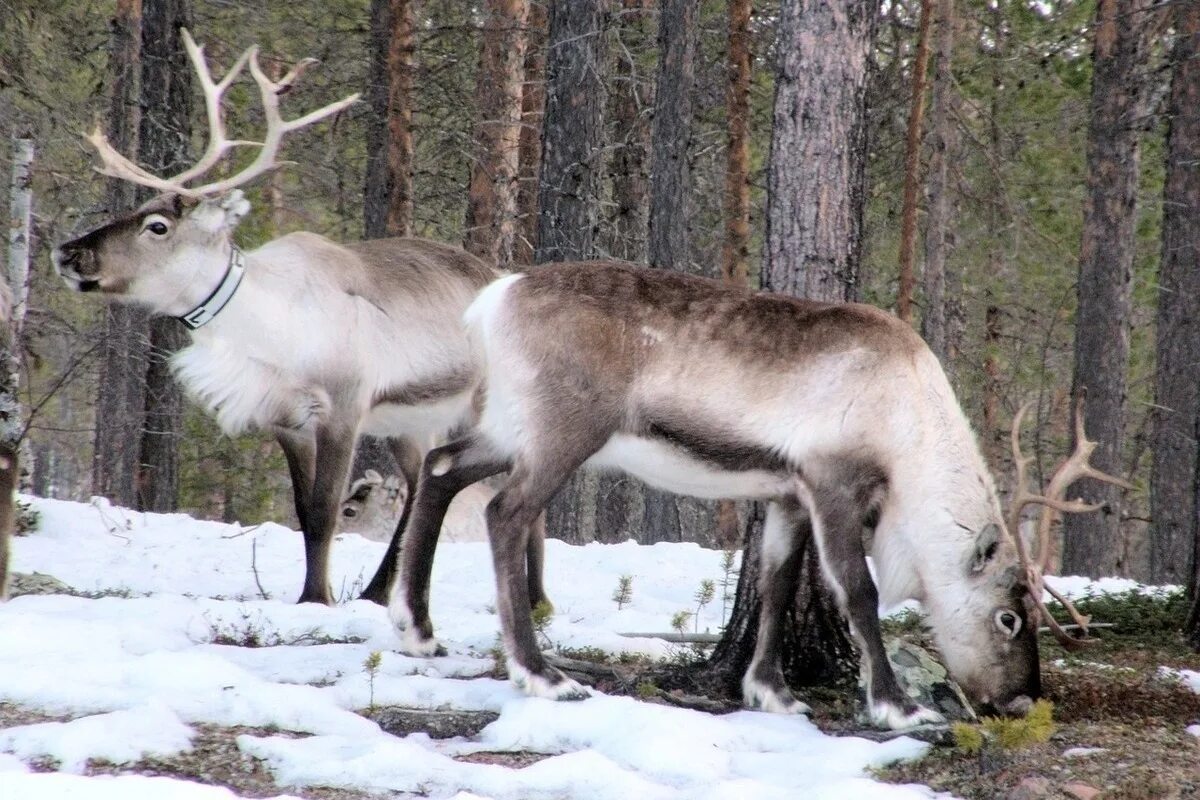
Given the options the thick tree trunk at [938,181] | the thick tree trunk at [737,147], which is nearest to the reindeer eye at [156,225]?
the thick tree trunk at [737,147]

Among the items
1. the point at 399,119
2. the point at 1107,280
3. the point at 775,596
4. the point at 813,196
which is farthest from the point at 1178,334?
the point at 775,596

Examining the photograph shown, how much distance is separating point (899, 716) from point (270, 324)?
3.87 meters

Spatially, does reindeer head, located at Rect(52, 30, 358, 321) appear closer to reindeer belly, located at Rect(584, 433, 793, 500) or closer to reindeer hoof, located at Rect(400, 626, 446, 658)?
reindeer hoof, located at Rect(400, 626, 446, 658)

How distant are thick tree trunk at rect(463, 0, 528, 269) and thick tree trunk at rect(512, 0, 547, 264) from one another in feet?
2.02

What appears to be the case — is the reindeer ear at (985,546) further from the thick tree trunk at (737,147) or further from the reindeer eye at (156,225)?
the thick tree trunk at (737,147)

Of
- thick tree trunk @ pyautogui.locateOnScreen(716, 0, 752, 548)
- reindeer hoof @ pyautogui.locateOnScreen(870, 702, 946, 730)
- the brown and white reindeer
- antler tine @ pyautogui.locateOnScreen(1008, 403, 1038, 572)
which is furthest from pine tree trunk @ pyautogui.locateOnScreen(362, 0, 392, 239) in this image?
reindeer hoof @ pyautogui.locateOnScreen(870, 702, 946, 730)

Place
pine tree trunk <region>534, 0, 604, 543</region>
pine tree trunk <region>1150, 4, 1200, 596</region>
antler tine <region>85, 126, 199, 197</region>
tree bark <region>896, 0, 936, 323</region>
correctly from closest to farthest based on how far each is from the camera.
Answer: antler tine <region>85, 126, 199, 197</region>
pine tree trunk <region>534, 0, 604, 543</region>
pine tree trunk <region>1150, 4, 1200, 596</region>
tree bark <region>896, 0, 936, 323</region>

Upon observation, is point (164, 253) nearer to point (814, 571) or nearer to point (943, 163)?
point (814, 571)

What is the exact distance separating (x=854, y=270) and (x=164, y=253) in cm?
357

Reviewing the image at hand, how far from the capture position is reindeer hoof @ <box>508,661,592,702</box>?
15.1 feet

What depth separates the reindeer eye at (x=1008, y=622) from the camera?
188 inches

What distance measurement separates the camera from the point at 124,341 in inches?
453

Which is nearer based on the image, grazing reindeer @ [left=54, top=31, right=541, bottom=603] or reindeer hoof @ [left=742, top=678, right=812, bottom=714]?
reindeer hoof @ [left=742, top=678, right=812, bottom=714]

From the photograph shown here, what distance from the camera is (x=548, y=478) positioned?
4.83 meters
